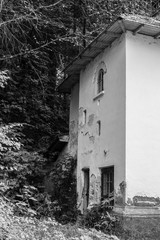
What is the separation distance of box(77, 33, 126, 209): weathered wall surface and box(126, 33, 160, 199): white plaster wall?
218mm

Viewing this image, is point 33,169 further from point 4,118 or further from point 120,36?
point 120,36

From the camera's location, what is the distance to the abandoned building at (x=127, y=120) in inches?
361

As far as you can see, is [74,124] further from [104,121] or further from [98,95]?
[104,121]

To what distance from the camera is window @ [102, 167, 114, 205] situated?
33.2 feet

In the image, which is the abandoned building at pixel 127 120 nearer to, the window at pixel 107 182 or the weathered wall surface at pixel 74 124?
the window at pixel 107 182

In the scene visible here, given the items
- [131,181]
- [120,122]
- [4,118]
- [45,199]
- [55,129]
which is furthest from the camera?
[55,129]

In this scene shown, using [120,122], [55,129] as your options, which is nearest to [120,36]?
[120,122]

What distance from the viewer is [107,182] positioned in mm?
10508

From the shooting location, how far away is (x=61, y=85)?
16.1 meters

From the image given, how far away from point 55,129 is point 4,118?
3.86m

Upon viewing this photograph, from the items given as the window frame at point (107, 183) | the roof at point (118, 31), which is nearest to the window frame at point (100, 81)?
the roof at point (118, 31)

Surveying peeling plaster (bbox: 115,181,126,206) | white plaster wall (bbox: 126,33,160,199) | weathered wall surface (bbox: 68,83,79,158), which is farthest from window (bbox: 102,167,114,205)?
weathered wall surface (bbox: 68,83,79,158)

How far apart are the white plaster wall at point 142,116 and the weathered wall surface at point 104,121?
0.71ft

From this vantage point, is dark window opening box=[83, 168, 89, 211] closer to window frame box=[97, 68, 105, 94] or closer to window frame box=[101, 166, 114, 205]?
window frame box=[101, 166, 114, 205]
